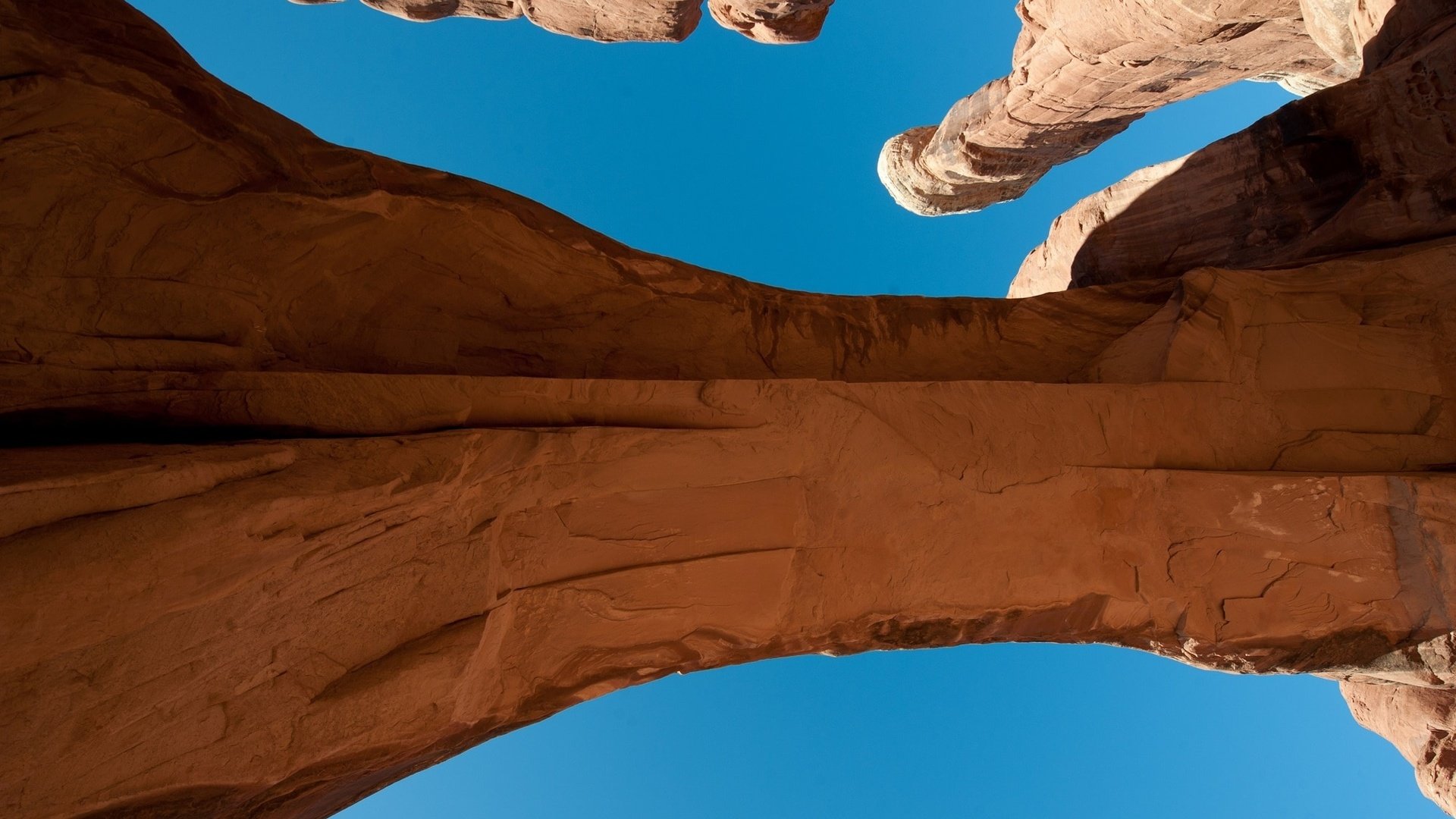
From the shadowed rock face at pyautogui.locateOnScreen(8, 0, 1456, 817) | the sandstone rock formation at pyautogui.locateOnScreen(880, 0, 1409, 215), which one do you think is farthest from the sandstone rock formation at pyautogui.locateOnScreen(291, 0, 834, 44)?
the shadowed rock face at pyautogui.locateOnScreen(8, 0, 1456, 817)

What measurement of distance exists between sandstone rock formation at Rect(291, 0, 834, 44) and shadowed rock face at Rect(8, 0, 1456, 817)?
4830 mm

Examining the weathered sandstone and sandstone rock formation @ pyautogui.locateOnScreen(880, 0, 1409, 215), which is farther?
sandstone rock formation @ pyautogui.locateOnScreen(880, 0, 1409, 215)

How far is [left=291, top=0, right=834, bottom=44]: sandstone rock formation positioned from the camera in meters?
8.41

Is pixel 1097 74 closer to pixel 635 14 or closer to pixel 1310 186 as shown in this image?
pixel 1310 186

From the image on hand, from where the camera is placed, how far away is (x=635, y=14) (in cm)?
838

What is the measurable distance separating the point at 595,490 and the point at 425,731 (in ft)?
3.73

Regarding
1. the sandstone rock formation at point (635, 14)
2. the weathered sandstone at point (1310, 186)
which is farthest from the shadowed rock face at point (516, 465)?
the sandstone rock formation at point (635, 14)

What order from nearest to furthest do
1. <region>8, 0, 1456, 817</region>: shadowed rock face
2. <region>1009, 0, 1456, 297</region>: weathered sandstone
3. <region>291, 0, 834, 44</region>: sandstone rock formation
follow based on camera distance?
1. <region>8, 0, 1456, 817</region>: shadowed rock face
2. <region>1009, 0, 1456, 297</region>: weathered sandstone
3. <region>291, 0, 834, 44</region>: sandstone rock formation

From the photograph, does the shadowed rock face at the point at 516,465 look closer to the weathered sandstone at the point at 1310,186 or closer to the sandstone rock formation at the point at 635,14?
the weathered sandstone at the point at 1310,186

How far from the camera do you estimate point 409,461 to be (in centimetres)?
338

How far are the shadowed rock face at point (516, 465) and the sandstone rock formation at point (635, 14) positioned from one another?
4830 mm

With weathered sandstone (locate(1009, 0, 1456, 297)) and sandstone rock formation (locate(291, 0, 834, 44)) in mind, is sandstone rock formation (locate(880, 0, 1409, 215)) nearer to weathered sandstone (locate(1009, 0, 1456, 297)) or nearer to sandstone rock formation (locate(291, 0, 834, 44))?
weathered sandstone (locate(1009, 0, 1456, 297))

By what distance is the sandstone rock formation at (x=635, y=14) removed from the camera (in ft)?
27.6

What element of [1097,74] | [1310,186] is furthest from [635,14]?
[1310,186]
